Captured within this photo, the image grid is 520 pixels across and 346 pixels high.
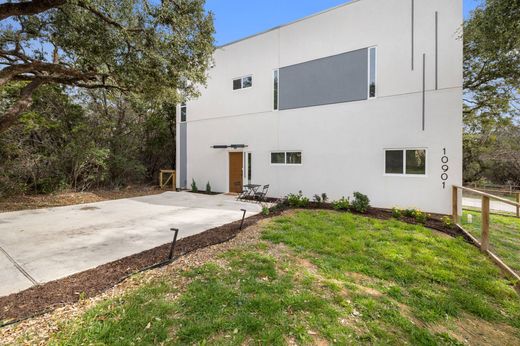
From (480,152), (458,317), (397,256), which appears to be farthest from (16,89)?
(480,152)

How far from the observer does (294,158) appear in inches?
390

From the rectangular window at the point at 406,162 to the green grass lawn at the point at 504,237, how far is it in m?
1.96

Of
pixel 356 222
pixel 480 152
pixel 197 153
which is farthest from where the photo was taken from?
pixel 480 152

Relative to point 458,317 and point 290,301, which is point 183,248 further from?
Result: point 458,317

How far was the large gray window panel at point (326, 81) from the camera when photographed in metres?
8.53

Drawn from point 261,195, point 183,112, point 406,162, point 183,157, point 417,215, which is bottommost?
point 417,215

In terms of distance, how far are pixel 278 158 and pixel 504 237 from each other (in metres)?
7.27

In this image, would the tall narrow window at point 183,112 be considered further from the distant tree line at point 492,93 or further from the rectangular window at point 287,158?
the distant tree line at point 492,93

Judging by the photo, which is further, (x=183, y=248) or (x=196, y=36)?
(x=196, y=36)

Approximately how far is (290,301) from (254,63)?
10300 millimetres

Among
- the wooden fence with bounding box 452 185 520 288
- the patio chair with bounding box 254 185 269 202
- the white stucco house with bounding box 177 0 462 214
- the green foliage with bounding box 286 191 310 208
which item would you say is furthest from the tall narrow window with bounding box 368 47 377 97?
the patio chair with bounding box 254 185 269 202

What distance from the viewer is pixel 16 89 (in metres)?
8.53

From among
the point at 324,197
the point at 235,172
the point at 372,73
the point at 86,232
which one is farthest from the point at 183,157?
the point at 372,73

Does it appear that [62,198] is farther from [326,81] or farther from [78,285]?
[326,81]
